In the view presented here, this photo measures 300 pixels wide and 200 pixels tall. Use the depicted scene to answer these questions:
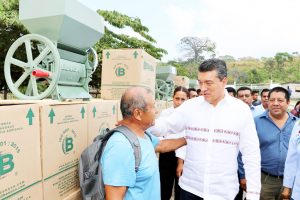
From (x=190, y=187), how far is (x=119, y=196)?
33.8 inches

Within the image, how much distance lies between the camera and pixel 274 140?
2891 mm

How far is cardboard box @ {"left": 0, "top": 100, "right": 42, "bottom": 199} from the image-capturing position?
1266 millimetres

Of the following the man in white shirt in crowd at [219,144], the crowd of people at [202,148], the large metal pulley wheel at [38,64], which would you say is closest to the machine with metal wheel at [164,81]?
the crowd of people at [202,148]

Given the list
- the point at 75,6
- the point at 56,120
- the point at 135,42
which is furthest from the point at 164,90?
the point at 56,120

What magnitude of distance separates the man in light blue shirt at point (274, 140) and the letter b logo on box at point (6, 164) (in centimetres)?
236

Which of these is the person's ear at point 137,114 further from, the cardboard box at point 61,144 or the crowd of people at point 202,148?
the cardboard box at point 61,144

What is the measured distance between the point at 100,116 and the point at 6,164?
1.03 meters

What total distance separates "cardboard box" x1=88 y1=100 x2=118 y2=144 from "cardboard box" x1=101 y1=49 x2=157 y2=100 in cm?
56

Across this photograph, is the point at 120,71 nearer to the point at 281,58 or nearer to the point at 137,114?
the point at 137,114

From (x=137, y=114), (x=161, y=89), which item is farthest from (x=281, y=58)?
(x=137, y=114)

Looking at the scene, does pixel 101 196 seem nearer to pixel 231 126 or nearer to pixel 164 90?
pixel 231 126

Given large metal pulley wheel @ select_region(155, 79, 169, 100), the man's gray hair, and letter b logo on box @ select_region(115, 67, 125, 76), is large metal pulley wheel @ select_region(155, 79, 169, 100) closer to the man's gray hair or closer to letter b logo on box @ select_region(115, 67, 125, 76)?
letter b logo on box @ select_region(115, 67, 125, 76)

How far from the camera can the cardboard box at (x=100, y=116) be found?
2.10 m

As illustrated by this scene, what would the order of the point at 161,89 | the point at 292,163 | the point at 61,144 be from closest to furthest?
the point at 61,144 → the point at 292,163 → the point at 161,89
